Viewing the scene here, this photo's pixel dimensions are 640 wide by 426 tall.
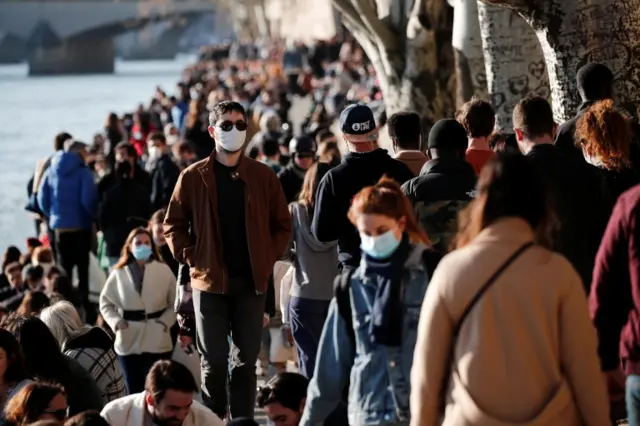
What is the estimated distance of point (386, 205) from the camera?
6.21 metres

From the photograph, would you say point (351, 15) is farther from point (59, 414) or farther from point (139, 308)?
point (59, 414)

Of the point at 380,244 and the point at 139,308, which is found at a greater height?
the point at 380,244

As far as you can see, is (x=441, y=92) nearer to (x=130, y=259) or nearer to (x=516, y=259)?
(x=130, y=259)

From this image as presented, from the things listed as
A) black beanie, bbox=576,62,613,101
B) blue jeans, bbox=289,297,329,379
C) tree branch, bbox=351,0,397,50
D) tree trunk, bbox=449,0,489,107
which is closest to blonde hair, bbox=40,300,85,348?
blue jeans, bbox=289,297,329,379

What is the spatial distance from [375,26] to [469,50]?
1.91 metres

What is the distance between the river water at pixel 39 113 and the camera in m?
31.7

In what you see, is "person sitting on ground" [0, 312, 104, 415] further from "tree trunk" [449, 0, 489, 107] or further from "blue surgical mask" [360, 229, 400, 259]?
"tree trunk" [449, 0, 489, 107]

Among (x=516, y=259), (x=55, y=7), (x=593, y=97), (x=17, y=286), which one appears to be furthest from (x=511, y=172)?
(x=55, y=7)

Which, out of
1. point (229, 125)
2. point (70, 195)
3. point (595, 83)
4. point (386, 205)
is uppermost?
point (595, 83)

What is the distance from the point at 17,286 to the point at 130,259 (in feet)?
10.2

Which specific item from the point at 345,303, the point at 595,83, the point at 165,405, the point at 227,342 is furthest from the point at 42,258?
the point at 345,303

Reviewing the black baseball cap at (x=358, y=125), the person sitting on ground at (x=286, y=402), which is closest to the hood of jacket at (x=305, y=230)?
the black baseball cap at (x=358, y=125)

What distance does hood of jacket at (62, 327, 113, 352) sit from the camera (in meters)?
9.39

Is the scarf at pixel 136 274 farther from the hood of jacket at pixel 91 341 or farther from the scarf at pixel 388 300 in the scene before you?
the scarf at pixel 388 300
